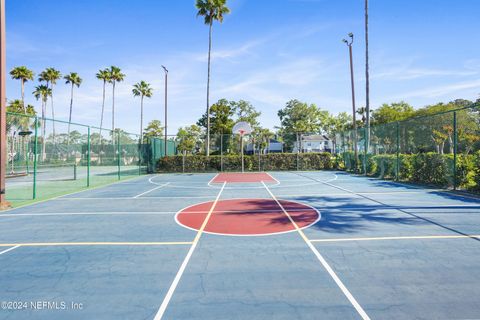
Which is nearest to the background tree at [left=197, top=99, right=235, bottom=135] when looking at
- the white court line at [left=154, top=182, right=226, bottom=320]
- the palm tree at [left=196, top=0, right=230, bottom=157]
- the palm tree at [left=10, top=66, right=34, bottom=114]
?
the palm tree at [left=196, top=0, right=230, bottom=157]

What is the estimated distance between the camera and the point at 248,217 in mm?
7219

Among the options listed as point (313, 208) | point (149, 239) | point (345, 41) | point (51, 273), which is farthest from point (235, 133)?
point (51, 273)

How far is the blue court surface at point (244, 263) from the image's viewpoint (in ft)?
10.1

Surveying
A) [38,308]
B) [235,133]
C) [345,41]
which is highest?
[345,41]

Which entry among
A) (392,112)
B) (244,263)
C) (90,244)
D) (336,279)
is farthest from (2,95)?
(392,112)

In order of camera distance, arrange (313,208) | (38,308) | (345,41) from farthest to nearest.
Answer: (345,41), (313,208), (38,308)

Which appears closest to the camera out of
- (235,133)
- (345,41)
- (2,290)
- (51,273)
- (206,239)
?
(2,290)

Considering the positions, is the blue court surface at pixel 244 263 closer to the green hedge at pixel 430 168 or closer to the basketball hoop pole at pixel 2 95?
the basketball hoop pole at pixel 2 95

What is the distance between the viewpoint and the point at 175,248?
4969 mm

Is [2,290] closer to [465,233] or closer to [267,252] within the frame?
[267,252]

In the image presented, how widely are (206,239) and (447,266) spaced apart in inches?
158

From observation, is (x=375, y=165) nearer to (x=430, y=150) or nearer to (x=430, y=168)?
(x=430, y=150)

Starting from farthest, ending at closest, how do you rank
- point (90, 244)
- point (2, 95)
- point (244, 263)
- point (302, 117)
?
1. point (302, 117)
2. point (2, 95)
3. point (90, 244)
4. point (244, 263)

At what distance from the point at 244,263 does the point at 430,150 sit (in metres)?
14.0
